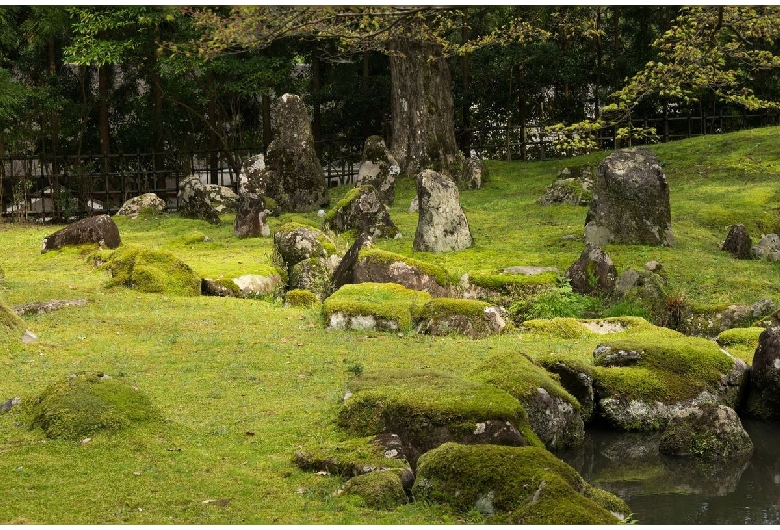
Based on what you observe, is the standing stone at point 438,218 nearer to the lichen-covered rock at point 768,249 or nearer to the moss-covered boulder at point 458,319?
the moss-covered boulder at point 458,319

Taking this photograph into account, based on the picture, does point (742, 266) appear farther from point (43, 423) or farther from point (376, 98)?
point (376, 98)

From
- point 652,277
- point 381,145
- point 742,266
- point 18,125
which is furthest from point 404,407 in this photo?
point 18,125

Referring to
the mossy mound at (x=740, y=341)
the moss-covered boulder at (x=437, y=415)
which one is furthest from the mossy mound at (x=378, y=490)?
the mossy mound at (x=740, y=341)

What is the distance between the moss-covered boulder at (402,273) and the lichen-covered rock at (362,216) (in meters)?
5.23

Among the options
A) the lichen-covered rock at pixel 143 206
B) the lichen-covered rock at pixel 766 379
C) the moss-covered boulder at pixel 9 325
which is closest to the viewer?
the lichen-covered rock at pixel 766 379

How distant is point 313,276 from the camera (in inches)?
811

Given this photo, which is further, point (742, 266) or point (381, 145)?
point (381, 145)

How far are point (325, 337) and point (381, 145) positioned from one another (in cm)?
1497

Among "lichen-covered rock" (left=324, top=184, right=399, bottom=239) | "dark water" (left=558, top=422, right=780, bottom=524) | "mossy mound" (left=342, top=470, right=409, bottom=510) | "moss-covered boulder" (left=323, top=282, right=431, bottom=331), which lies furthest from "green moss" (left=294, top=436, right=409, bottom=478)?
"lichen-covered rock" (left=324, top=184, right=399, bottom=239)

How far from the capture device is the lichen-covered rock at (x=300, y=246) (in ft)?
70.0

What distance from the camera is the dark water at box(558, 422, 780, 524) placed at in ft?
34.2

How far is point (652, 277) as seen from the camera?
61.2ft

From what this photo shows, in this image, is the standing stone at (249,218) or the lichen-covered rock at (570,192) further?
the lichen-covered rock at (570,192)

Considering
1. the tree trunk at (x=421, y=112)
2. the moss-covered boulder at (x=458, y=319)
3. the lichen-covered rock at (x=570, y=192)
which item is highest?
the tree trunk at (x=421, y=112)
